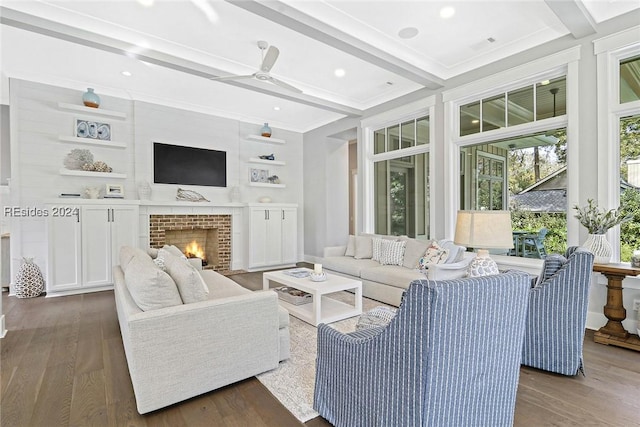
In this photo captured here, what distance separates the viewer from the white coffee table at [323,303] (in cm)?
321

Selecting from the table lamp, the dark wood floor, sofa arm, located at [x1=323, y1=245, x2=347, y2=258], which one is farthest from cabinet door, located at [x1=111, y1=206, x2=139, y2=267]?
the table lamp

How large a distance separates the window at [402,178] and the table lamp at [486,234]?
2.88 meters

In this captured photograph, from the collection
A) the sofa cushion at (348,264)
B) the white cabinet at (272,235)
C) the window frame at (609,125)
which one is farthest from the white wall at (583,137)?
the white cabinet at (272,235)

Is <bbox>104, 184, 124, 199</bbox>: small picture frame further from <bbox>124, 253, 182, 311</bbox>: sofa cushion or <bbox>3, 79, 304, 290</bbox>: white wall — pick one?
<bbox>124, 253, 182, 311</bbox>: sofa cushion

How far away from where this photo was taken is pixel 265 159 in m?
6.68

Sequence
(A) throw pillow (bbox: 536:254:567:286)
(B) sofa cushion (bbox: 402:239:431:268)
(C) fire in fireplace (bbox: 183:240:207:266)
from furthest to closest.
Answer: (C) fire in fireplace (bbox: 183:240:207:266), (B) sofa cushion (bbox: 402:239:431:268), (A) throw pillow (bbox: 536:254:567:286)

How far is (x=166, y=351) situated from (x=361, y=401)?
115 centimetres

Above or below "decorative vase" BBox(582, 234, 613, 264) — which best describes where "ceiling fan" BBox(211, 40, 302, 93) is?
above

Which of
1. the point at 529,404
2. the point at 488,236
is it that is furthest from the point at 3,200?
the point at 529,404

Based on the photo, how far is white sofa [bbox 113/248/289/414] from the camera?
5.89 ft

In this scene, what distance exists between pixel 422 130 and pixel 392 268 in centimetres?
233

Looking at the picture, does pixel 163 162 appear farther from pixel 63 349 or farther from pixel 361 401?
pixel 361 401

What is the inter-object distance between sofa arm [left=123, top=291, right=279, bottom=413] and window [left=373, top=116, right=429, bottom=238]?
3.56 meters

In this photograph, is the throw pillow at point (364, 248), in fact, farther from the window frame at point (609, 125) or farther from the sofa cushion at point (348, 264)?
the window frame at point (609, 125)
